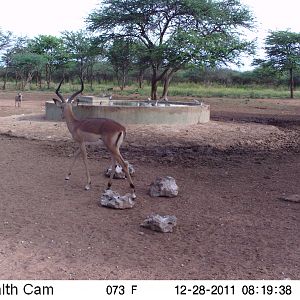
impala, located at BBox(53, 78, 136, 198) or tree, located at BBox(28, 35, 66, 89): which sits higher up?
tree, located at BBox(28, 35, 66, 89)

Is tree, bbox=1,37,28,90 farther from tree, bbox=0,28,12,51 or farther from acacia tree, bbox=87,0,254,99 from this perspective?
acacia tree, bbox=87,0,254,99

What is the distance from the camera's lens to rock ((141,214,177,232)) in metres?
5.28

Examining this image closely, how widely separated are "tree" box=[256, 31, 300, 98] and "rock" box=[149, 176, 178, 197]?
3520cm

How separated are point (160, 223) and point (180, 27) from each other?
67.3 feet

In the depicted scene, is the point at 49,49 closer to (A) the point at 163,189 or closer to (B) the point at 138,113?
(B) the point at 138,113

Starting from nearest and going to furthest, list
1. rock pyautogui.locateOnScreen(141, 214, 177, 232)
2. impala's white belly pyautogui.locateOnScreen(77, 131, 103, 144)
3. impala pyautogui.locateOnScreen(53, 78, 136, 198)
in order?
rock pyautogui.locateOnScreen(141, 214, 177, 232) → impala pyautogui.locateOnScreen(53, 78, 136, 198) → impala's white belly pyautogui.locateOnScreen(77, 131, 103, 144)

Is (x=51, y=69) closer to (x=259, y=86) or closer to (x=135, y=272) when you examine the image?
(x=259, y=86)

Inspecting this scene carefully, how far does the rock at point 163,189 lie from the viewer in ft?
22.3

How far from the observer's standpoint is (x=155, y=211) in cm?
615

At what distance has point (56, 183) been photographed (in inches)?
296

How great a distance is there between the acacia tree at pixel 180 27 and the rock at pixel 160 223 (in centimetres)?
1757

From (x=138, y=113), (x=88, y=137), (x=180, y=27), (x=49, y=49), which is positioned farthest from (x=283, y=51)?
(x=88, y=137)

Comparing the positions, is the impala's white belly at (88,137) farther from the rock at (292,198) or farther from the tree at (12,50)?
the tree at (12,50)

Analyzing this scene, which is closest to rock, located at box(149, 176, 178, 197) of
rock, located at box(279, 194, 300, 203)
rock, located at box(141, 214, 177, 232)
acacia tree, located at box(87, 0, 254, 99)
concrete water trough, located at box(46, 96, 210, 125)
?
rock, located at box(141, 214, 177, 232)
